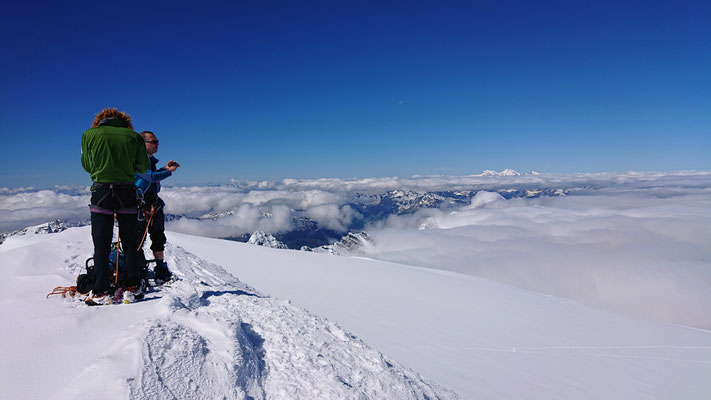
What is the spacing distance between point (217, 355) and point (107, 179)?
8.80 ft

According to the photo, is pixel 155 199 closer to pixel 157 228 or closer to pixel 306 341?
pixel 157 228

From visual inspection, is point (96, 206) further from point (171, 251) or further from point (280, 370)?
point (171, 251)

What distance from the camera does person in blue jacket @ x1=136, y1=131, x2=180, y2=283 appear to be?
482 cm

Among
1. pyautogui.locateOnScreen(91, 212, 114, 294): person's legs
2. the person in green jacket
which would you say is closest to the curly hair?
the person in green jacket

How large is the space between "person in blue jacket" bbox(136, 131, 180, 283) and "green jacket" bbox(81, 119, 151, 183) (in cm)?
82

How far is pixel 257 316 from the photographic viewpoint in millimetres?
4352

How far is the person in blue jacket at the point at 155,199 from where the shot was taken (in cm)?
482

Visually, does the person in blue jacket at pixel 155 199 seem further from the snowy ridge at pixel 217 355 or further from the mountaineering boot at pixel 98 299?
the mountaineering boot at pixel 98 299

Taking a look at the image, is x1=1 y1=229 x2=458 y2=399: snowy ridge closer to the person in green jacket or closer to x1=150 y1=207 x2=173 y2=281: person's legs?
x1=150 y1=207 x2=173 y2=281: person's legs

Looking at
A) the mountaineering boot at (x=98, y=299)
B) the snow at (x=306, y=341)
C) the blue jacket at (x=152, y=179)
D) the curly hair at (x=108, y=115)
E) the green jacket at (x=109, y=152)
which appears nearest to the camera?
the snow at (x=306, y=341)

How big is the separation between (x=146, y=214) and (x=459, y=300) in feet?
35.3

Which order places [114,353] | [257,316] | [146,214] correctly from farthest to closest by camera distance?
[146,214] → [257,316] → [114,353]

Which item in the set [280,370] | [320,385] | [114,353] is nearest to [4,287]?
[114,353]

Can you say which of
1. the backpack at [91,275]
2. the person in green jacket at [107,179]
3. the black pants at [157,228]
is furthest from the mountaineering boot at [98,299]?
the black pants at [157,228]
